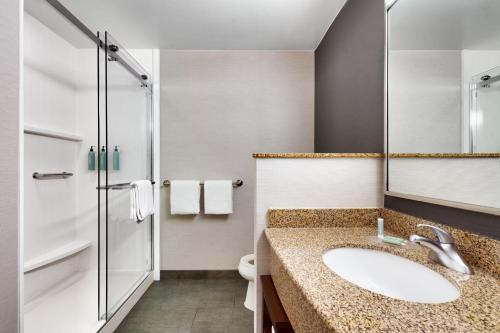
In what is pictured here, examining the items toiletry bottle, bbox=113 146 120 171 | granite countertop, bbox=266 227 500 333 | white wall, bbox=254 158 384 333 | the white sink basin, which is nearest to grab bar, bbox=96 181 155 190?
toiletry bottle, bbox=113 146 120 171

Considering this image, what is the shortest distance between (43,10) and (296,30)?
1.69 meters

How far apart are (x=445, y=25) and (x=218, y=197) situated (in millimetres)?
1862

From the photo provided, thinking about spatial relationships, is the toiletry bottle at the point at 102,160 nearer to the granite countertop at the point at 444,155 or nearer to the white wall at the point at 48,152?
the white wall at the point at 48,152

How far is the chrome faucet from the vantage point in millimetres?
677

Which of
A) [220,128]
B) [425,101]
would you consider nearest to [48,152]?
[220,128]

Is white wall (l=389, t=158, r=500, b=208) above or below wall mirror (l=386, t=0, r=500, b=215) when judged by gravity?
below

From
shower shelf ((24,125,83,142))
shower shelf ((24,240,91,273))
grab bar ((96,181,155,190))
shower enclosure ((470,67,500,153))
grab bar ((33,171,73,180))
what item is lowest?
shower shelf ((24,240,91,273))

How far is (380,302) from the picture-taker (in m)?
0.50

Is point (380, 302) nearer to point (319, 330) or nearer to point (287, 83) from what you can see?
point (319, 330)

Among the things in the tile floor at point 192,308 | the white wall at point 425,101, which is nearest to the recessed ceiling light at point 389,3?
the white wall at point 425,101

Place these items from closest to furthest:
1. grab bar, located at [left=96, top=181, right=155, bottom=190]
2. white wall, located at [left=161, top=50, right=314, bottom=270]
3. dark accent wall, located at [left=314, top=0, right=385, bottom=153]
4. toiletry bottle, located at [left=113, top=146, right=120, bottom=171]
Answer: dark accent wall, located at [left=314, top=0, right=385, bottom=153] → grab bar, located at [left=96, top=181, right=155, bottom=190] → toiletry bottle, located at [left=113, top=146, right=120, bottom=171] → white wall, located at [left=161, top=50, right=314, bottom=270]

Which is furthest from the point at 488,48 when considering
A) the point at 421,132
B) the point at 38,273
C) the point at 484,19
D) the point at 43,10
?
the point at 38,273

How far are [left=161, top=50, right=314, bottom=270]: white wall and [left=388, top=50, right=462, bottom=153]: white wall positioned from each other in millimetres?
1253

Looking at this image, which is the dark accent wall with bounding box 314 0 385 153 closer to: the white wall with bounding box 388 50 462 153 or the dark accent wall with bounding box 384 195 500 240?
the white wall with bounding box 388 50 462 153
